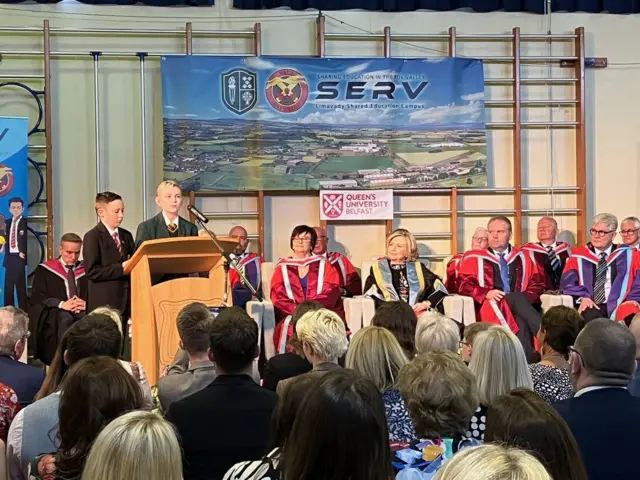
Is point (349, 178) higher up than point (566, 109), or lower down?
lower down

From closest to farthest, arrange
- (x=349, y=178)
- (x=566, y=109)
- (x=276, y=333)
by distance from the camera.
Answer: (x=276, y=333)
(x=349, y=178)
(x=566, y=109)

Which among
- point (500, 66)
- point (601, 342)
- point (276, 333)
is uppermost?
point (500, 66)

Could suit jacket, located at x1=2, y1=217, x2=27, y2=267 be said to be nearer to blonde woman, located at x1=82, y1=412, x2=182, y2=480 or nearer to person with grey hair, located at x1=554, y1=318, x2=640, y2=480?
person with grey hair, located at x1=554, y1=318, x2=640, y2=480

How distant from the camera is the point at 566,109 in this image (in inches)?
277

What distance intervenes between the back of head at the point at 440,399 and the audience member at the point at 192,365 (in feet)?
2.90

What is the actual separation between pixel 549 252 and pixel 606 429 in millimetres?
4594

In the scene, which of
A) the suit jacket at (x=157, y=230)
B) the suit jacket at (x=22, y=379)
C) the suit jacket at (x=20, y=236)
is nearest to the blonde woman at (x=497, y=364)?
the suit jacket at (x=22, y=379)

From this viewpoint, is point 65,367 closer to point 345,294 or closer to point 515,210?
point 345,294

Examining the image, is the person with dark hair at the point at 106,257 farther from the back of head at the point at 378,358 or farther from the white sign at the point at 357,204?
the back of head at the point at 378,358

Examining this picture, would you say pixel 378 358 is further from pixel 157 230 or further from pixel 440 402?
pixel 157 230

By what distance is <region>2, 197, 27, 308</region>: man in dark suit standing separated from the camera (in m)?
5.88

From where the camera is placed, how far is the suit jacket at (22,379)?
8.77 ft

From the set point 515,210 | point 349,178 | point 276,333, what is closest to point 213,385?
point 276,333

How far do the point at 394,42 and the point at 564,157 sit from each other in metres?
1.70
